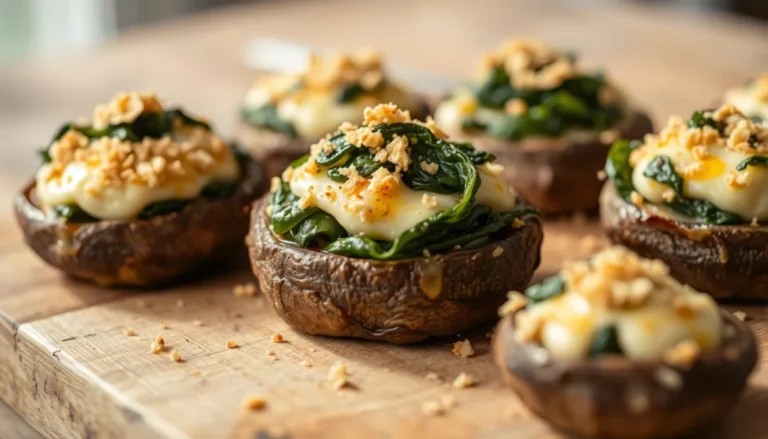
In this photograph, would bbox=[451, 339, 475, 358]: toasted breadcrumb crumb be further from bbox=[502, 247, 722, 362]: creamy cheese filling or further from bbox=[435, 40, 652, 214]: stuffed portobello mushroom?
bbox=[435, 40, 652, 214]: stuffed portobello mushroom

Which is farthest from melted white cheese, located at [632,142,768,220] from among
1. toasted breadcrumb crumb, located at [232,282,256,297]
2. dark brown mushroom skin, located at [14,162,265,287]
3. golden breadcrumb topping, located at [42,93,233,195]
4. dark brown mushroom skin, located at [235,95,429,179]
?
dark brown mushroom skin, located at [235,95,429,179]

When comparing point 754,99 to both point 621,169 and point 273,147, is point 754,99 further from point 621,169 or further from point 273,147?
point 273,147

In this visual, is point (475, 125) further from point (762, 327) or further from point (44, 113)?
point (44, 113)

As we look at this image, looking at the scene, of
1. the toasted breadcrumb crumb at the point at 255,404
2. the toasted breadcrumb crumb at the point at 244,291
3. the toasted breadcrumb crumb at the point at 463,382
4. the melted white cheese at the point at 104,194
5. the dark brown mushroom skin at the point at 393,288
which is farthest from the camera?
the toasted breadcrumb crumb at the point at 244,291

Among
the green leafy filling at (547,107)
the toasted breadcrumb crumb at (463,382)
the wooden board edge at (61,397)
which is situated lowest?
the wooden board edge at (61,397)

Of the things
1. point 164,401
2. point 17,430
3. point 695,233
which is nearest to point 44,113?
point 17,430

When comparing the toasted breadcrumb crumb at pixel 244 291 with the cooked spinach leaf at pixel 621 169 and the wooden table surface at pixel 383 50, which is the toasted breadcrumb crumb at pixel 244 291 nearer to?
the cooked spinach leaf at pixel 621 169

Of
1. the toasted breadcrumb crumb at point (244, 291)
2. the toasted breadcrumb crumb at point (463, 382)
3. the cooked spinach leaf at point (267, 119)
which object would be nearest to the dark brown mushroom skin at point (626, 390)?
the toasted breadcrumb crumb at point (463, 382)
